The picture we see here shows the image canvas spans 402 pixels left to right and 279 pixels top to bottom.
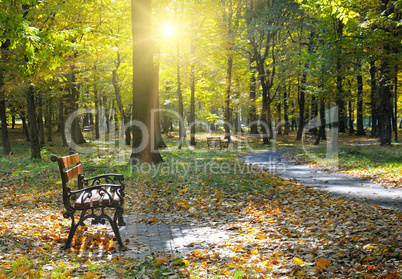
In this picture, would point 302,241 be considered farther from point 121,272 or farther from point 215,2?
point 215,2

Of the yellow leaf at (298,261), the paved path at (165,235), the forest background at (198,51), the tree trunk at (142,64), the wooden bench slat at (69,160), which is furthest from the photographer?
the tree trunk at (142,64)

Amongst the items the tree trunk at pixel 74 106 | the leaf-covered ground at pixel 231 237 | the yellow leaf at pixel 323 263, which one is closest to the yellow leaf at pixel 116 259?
the leaf-covered ground at pixel 231 237

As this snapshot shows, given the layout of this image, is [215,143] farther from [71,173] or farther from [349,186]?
[71,173]

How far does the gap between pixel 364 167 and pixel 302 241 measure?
9.12 meters

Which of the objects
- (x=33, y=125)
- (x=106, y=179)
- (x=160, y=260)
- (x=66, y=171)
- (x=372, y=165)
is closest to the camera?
(x=160, y=260)

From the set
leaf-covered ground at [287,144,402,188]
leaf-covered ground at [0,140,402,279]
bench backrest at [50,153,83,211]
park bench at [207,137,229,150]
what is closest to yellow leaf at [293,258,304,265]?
leaf-covered ground at [0,140,402,279]

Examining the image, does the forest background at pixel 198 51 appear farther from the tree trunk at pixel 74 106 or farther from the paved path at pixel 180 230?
the paved path at pixel 180 230

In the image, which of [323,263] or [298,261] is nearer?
[323,263]

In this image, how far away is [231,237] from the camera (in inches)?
195

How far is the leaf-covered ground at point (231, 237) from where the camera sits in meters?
3.50

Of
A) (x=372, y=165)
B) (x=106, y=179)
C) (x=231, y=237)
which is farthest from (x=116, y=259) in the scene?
(x=372, y=165)

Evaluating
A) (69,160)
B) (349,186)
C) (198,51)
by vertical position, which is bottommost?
(349,186)

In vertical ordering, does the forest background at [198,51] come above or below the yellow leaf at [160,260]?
above

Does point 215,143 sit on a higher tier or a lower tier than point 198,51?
lower
